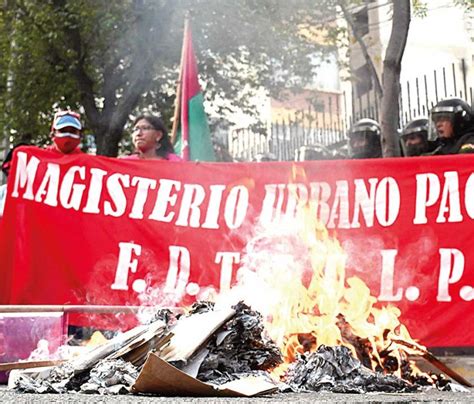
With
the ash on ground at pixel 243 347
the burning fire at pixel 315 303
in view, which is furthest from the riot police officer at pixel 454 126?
the ash on ground at pixel 243 347

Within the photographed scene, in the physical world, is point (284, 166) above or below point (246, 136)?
below

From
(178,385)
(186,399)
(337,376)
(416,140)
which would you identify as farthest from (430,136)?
(186,399)

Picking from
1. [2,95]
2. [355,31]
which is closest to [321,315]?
[355,31]

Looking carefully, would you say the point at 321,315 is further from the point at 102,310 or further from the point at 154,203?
the point at 154,203

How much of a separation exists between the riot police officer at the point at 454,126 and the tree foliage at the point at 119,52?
521 centimetres

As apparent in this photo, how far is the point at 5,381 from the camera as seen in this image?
187 inches

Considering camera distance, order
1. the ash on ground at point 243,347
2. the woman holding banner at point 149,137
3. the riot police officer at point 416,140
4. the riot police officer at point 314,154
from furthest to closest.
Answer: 1. the riot police officer at point 314,154
2. the riot police officer at point 416,140
3. the woman holding banner at point 149,137
4. the ash on ground at point 243,347

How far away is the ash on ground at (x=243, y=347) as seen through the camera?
3.94 m

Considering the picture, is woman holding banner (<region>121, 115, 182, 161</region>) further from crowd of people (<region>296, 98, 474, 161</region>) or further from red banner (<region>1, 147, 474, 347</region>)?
crowd of people (<region>296, 98, 474, 161</region>)

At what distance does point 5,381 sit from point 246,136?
48.0ft

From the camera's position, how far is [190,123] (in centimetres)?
942

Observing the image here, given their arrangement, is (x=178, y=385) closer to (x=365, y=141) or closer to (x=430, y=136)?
(x=430, y=136)

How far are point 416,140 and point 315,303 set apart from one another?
5040 mm

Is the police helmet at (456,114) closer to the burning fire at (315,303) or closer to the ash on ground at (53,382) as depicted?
the burning fire at (315,303)
